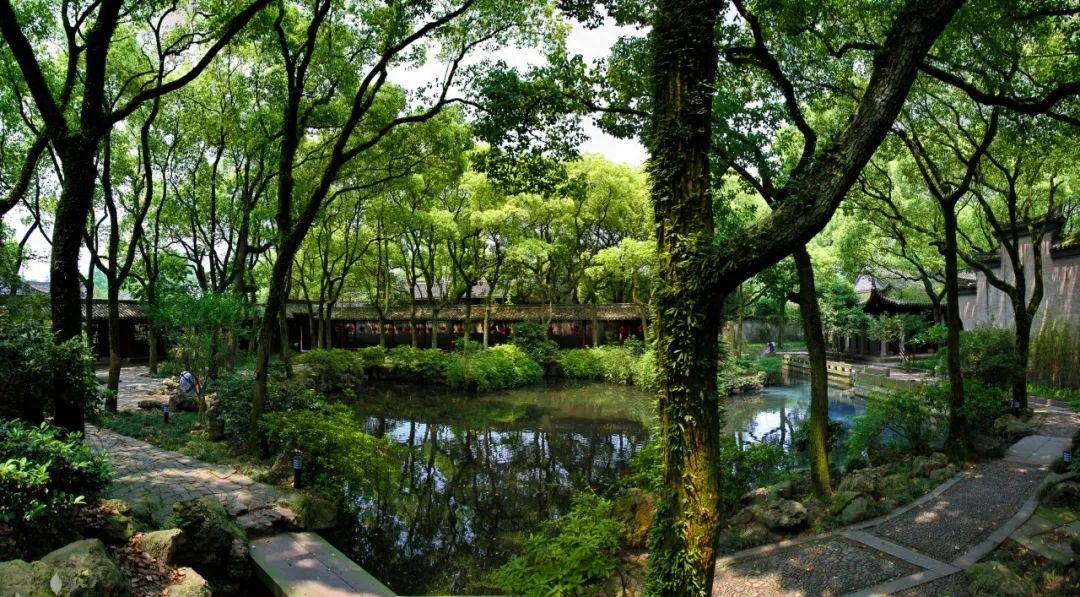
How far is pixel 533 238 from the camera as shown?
23484mm

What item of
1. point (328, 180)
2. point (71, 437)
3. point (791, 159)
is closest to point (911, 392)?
point (791, 159)

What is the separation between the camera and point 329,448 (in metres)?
8.30

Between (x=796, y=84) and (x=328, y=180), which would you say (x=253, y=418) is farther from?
(x=796, y=84)

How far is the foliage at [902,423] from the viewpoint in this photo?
9.70 meters

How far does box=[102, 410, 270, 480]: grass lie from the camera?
355 inches

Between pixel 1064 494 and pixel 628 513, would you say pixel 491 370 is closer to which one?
pixel 628 513

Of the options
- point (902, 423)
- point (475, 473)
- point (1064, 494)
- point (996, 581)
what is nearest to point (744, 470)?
point (996, 581)

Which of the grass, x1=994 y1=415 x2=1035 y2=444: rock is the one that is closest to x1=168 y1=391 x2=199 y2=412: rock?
the grass

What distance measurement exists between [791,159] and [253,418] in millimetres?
10156

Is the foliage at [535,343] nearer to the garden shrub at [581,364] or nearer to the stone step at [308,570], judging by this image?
the garden shrub at [581,364]

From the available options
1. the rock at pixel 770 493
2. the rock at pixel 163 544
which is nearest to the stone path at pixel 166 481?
the rock at pixel 163 544

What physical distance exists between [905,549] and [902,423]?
4613 millimetres

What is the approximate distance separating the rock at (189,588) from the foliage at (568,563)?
2.30m

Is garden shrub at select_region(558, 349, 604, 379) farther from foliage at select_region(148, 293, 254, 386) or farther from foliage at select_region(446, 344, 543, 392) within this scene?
foliage at select_region(148, 293, 254, 386)
